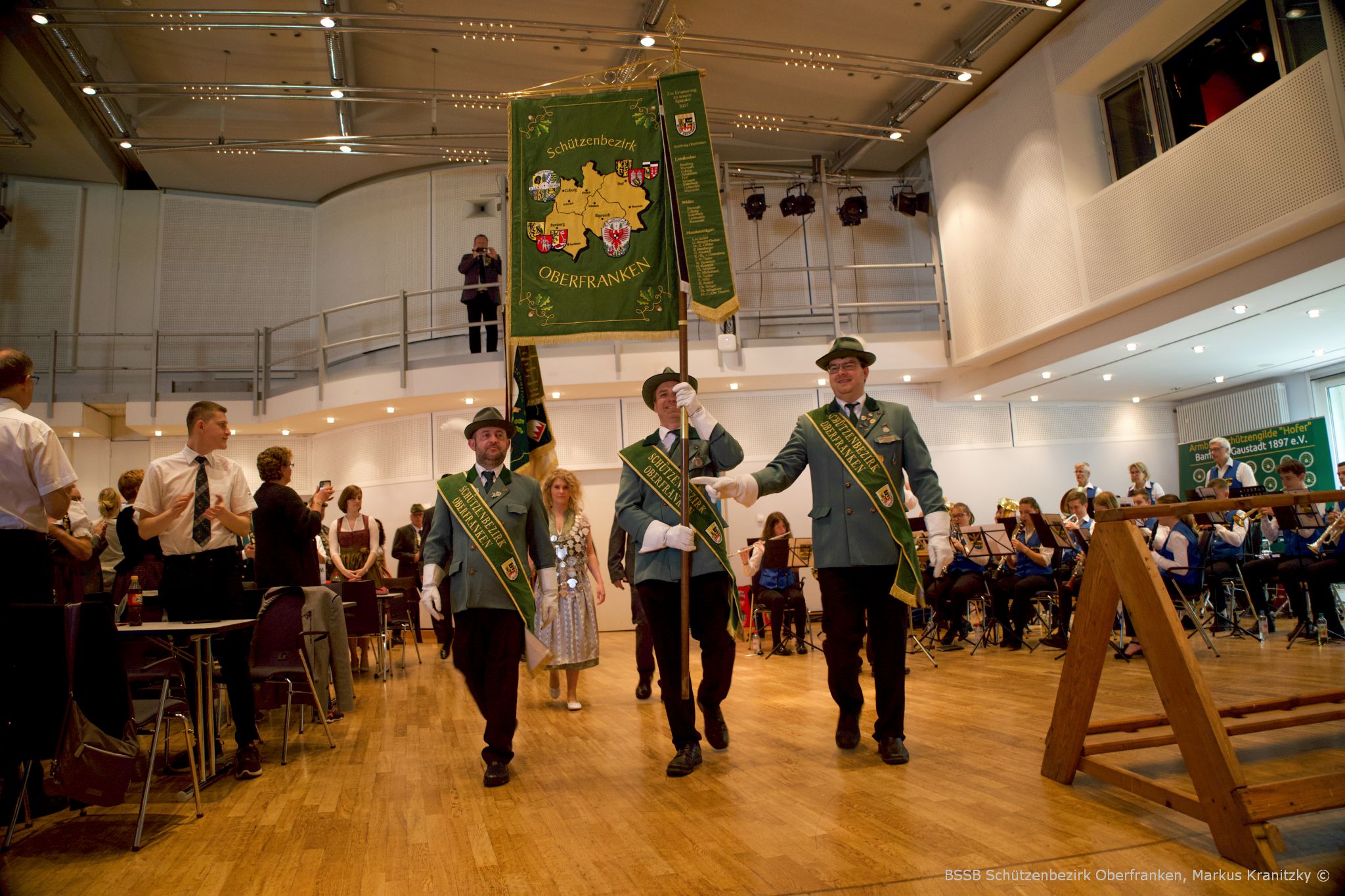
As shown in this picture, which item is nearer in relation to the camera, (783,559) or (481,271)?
(783,559)

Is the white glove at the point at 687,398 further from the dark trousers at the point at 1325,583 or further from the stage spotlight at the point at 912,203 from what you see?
the stage spotlight at the point at 912,203

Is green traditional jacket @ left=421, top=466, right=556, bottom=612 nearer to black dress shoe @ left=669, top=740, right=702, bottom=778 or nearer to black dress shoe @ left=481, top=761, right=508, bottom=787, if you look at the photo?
black dress shoe @ left=481, top=761, right=508, bottom=787

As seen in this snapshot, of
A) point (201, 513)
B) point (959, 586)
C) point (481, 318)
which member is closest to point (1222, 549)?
point (959, 586)

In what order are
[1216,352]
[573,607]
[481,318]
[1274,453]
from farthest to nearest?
[1274,453], [481,318], [1216,352], [573,607]

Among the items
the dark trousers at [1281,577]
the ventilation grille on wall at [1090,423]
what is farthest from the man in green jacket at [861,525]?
the ventilation grille on wall at [1090,423]

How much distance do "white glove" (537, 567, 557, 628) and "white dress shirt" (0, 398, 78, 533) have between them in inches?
66.5

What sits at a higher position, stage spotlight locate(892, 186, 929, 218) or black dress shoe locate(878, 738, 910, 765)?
stage spotlight locate(892, 186, 929, 218)

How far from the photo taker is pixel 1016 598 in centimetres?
682

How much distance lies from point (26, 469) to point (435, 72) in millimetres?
8770

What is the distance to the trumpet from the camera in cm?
569

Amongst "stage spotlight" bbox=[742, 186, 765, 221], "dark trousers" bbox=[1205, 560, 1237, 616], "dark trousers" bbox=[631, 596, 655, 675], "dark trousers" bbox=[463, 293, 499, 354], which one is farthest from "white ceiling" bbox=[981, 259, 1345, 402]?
"dark trousers" bbox=[463, 293, 499, 354]

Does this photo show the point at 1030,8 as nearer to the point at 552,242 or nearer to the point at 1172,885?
the point at 552,242

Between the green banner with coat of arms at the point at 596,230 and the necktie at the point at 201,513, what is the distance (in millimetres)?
1483

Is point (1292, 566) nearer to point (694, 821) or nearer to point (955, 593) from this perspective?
point (955, 593)
